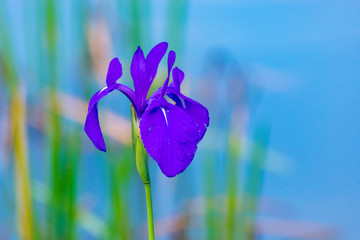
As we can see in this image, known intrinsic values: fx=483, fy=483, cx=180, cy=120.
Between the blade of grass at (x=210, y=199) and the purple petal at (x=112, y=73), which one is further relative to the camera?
the blade of grass at (x=210, y=199)

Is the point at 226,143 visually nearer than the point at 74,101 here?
Yes

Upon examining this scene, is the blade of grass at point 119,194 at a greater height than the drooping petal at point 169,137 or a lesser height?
lesser

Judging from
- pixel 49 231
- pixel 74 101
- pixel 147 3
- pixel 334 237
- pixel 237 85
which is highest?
pixel 147 3

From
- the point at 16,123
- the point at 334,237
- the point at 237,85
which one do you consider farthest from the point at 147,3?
the point at 334,237

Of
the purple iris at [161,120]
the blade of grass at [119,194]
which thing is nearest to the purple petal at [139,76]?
the purple iris at [161,120]

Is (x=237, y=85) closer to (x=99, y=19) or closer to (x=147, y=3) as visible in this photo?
(x=147, y=3)

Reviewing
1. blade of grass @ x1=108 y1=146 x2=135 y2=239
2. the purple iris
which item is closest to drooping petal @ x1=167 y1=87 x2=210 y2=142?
the purple iris

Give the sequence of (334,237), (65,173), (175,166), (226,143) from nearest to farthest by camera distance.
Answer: (175,166) < (65,173) < (226,143) < (334,237)

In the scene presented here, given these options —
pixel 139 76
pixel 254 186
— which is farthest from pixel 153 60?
pixel 254 186

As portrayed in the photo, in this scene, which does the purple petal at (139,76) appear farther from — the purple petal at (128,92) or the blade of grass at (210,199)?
the blade of grass at (210,199)
